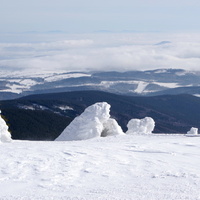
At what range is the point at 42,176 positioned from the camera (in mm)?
15453

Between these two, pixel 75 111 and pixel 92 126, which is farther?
pixel 75 111

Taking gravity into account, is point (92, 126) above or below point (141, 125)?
above

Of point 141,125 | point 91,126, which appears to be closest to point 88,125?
point 91,126

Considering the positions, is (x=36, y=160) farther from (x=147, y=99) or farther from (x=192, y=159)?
(x=147, y=99)

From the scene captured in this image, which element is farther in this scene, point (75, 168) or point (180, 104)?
point (180, 104)

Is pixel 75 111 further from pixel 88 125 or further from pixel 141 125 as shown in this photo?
pixel 88 125

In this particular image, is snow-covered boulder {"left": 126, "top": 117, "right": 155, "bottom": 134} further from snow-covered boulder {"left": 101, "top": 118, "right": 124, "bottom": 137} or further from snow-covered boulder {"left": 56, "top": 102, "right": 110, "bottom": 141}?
snow-covered boulder {"left": 56, "top": 102, "right": 110, "bottom": 141}

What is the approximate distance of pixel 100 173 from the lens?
16.1 meters

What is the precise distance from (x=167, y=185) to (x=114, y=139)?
41.2ft

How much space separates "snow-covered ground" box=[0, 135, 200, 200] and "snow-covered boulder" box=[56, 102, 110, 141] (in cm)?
1026

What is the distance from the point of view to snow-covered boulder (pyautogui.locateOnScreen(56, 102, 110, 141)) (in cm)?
3216

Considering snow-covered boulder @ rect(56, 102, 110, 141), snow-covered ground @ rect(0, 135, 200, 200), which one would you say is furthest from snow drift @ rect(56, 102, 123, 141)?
snow-covered ground @ rect(0, 135, 200, 200)

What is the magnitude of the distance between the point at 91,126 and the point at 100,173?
1638cm

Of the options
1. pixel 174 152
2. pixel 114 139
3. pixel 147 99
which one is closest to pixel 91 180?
pixel 174 152
